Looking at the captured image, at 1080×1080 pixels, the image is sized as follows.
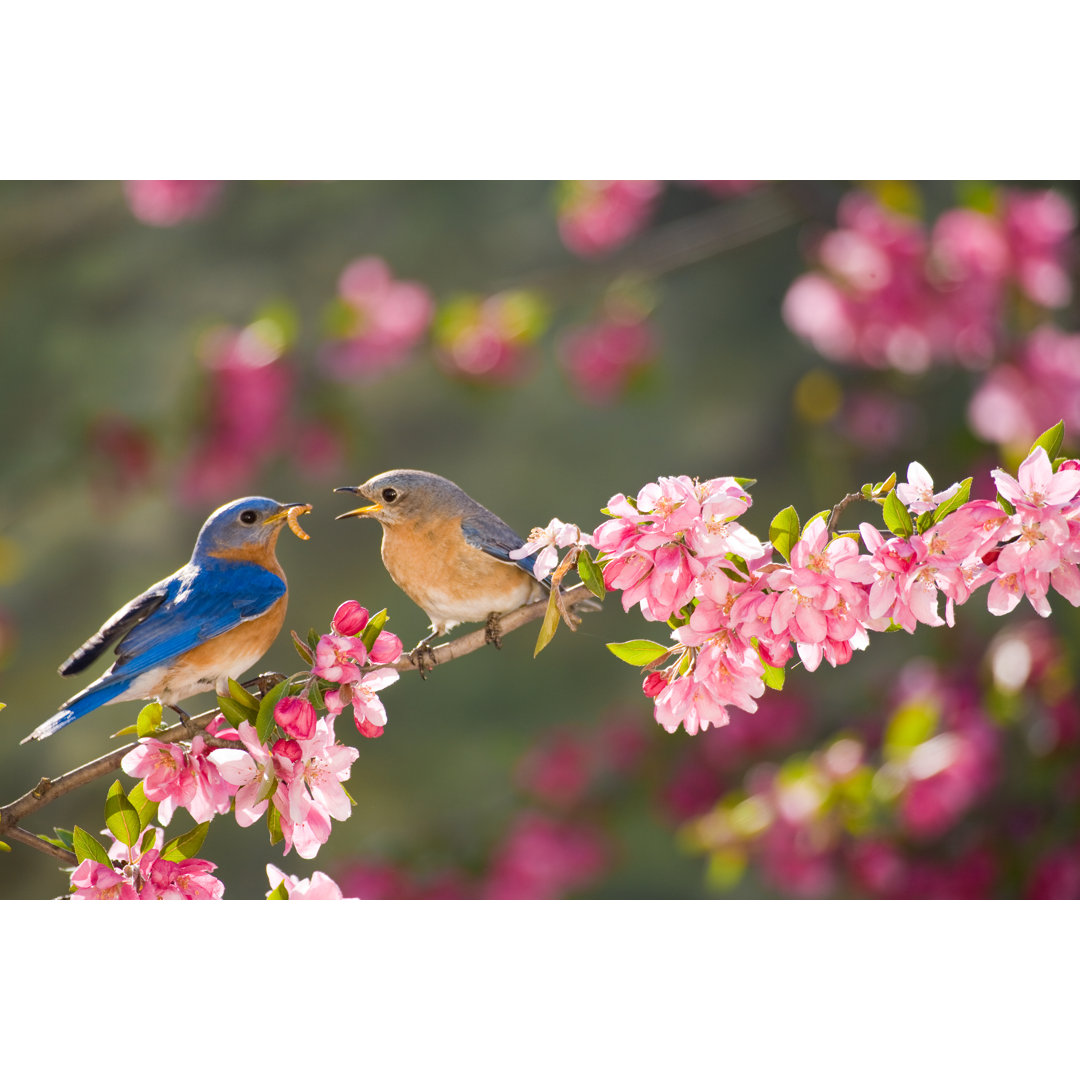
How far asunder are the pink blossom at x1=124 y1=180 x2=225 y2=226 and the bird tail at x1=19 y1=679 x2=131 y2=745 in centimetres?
133

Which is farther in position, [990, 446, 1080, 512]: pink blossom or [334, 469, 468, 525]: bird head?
[334, 469, 468, 525]: bird head

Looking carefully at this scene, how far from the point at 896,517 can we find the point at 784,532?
0.10 m

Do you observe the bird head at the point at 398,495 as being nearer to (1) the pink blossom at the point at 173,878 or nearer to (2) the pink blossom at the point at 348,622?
(2) the pink blossom at the point at 348,622

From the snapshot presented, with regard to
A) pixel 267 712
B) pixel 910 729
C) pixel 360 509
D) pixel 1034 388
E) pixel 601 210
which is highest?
pixel 601 210

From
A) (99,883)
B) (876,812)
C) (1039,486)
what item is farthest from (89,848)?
(876,812)

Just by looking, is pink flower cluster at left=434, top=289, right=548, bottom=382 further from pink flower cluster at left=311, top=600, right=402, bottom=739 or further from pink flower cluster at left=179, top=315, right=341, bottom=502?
pink flower cluster at left=311, top=600, right=402, bottom=739

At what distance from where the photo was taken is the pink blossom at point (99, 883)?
108cm

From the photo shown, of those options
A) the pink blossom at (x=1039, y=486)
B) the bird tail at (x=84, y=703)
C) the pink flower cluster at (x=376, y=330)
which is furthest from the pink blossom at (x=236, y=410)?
the pink blossom at (x=1039, y=486)

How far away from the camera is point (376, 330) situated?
215 centimetres

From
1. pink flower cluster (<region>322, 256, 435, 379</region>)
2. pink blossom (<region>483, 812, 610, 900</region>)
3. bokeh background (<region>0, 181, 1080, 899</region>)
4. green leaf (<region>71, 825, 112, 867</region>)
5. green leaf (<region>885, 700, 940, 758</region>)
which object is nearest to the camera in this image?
green leaf (<region>71, 825, 112, 867</region>)

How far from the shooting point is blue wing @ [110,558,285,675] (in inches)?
45.3

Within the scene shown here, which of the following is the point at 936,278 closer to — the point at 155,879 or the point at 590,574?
the point at 590,574

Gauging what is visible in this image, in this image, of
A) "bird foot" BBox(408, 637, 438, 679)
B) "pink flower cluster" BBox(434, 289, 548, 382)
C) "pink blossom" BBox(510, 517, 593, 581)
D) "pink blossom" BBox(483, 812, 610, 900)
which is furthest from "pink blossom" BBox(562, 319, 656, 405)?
"pink blossom" BBox(510, 517, 593, 581)

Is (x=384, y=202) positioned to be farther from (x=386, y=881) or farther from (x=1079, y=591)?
(x=1079, y=591)
